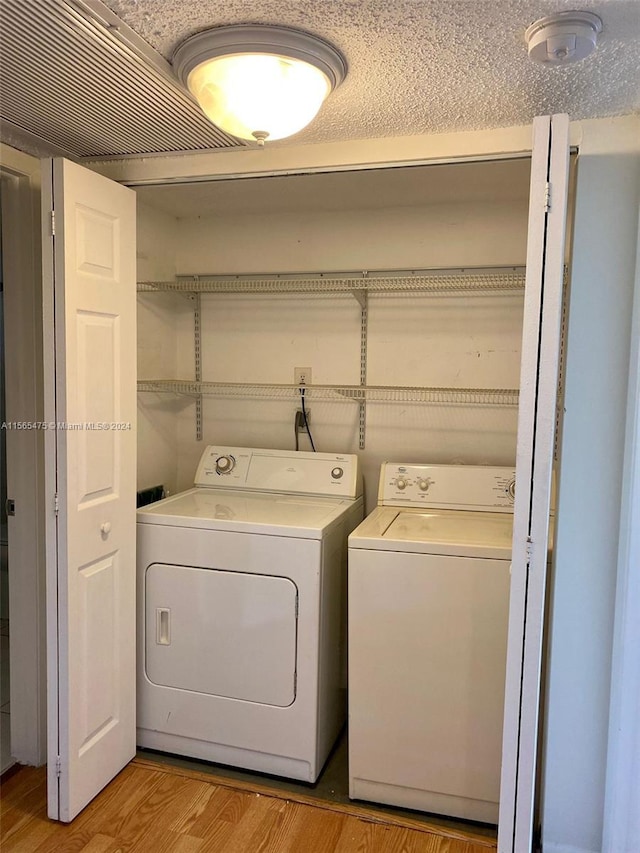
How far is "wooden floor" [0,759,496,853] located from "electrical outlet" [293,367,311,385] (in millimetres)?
1598

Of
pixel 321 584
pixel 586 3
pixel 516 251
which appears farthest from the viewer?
pixel 516 251

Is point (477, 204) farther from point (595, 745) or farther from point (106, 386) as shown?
point (595, 745)

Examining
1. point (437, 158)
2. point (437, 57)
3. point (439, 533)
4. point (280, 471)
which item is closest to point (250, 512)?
point (280, 471)

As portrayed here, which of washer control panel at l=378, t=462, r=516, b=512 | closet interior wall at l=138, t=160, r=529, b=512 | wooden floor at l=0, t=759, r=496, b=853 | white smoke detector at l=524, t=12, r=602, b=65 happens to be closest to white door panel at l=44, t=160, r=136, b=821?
wooden floor at l=0, t=759, r=496, b=853

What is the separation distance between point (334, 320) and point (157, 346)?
0.82m

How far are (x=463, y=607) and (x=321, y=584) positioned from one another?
0.46m

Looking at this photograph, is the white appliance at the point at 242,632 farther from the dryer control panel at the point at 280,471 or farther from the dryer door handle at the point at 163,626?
the dryer control panel at the point at 280,471

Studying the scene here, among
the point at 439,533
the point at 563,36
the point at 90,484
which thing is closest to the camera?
the point at 563,36

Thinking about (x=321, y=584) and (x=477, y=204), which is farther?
(x=477, y=204)

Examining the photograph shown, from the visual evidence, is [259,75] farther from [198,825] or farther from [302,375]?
Answer: [198,825]

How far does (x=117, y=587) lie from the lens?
2.02 m

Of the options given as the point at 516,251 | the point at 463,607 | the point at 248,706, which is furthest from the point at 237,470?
the point at 516,251

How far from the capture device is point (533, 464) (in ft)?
4.52

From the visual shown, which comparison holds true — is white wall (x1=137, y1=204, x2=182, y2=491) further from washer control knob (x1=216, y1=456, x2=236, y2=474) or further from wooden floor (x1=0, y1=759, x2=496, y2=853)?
wooden floor (x1=0, y1=759, x2=496, y2=853)
